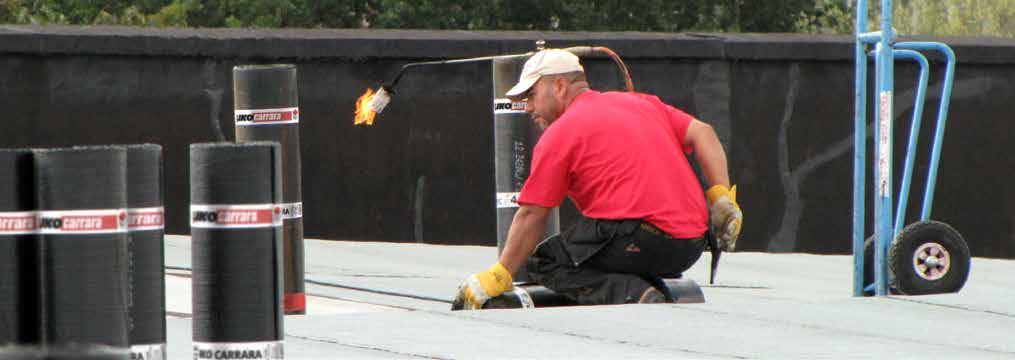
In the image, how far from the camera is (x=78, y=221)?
5125 mm

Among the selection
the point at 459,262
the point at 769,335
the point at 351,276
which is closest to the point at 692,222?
the point at 769,335

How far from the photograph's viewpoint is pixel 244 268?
5.45 metres

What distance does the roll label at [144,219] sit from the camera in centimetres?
543

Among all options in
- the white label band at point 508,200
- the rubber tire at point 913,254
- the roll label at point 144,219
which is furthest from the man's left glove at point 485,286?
the roll label at point 144,219

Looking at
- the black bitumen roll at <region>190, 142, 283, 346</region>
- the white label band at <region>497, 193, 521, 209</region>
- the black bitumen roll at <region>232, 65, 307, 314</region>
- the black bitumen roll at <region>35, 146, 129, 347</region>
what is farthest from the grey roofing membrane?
the black bitumen roll at <region>35, 146, 129, 347</region>

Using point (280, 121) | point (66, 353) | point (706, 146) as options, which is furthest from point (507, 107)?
point (66, 353)

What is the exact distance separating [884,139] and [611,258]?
5.38 feet

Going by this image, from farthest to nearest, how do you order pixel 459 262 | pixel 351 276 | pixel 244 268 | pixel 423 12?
pixel 423 12, pixel 459 262, pixel 351 276, pixel 244 268

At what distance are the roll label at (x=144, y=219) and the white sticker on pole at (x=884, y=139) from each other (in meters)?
4.37

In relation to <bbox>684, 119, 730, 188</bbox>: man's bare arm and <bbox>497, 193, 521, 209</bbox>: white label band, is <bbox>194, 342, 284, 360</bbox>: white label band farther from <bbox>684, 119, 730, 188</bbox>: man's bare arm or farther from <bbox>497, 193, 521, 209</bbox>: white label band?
<bbox>497, 193, 521, 209</bbox>: white label band

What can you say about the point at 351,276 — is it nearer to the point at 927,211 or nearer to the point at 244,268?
the point at 927,211

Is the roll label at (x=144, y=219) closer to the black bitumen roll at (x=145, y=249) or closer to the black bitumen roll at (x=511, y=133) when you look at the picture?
the black bitumen roll at (x=145, y=249)

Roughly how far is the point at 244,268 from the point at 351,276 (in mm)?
4907

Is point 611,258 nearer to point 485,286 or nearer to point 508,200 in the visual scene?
point 485,286
